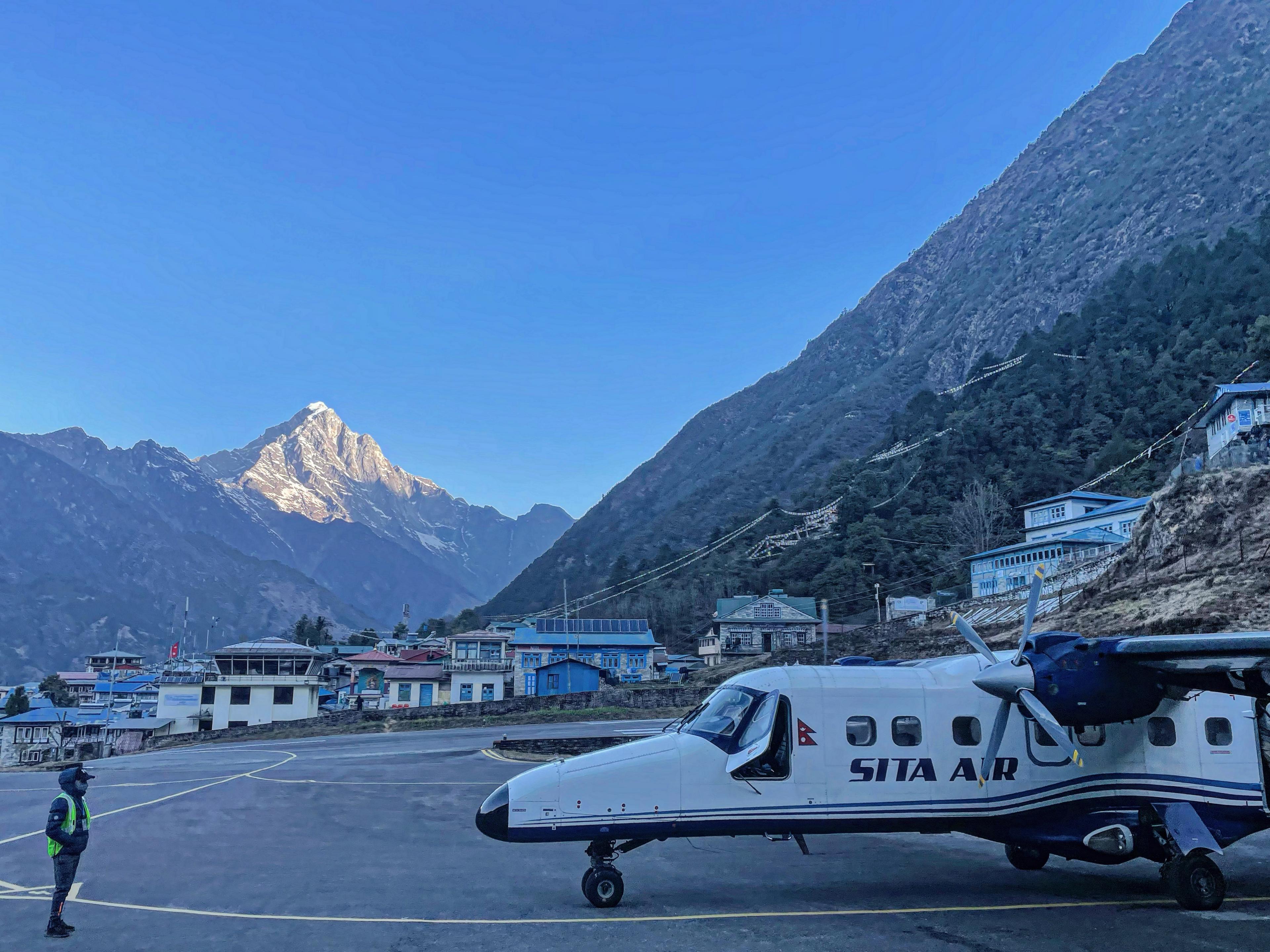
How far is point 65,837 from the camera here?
1005cm

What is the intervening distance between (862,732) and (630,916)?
401 cm

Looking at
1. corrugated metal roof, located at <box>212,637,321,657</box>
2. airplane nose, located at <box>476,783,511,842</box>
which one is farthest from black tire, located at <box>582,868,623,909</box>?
corrugated metal roof, located at <box>212,637,321,657</box>

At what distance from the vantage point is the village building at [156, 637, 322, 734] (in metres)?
66.8

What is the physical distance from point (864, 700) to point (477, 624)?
13076 cm

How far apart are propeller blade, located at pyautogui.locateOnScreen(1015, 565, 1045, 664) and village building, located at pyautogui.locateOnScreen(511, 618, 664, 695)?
62189mm

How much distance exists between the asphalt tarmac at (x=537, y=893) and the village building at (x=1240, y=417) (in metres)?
45.6

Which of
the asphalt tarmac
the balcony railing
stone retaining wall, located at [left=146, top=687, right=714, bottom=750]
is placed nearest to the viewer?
the asphalt tarmac

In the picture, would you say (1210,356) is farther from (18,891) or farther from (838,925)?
(18,891)

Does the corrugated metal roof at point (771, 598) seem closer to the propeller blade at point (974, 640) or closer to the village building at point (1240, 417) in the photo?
the village building at point (1240, 417)

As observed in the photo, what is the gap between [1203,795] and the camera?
12352 mm

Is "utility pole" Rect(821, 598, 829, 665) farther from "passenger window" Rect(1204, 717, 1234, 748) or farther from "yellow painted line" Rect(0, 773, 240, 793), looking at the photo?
"yellow painted line" Rect(0, 773, 240, 793)

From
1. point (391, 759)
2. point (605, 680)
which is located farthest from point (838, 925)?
point (605, 680)

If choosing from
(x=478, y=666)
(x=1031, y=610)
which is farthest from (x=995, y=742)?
(x=478, y=666)

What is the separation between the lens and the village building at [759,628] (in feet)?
264
